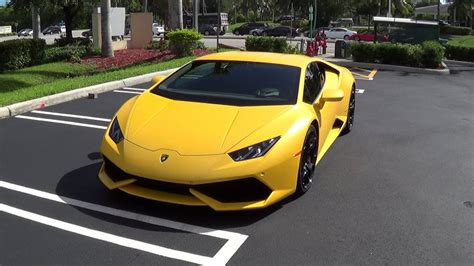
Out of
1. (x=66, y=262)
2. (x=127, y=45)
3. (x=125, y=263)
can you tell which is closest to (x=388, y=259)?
(x=125, y=263)

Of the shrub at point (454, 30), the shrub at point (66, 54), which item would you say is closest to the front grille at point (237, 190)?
the shrub at point (66, 54)

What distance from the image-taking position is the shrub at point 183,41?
1756cm

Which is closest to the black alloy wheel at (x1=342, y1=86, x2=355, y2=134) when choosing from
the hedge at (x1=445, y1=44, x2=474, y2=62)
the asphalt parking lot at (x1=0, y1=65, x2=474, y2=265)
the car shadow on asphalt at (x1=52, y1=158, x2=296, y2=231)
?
the asphalt parking lot at (x1=0, y1=65, x2=474, y2=265)

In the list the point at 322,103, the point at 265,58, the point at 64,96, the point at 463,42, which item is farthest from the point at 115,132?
the point at 463,42

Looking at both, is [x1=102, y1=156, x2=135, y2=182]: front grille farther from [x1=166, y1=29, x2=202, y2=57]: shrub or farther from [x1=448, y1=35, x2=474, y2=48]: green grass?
[x1=448, y1=35, x2=474, y2=48]: green grass

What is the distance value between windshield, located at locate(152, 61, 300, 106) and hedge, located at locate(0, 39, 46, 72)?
41.5 ft

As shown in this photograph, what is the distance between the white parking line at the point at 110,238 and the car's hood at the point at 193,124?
787 mm

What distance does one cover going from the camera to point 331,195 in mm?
4766

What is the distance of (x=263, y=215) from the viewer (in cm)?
422

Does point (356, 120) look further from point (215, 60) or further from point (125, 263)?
point (125, 263)

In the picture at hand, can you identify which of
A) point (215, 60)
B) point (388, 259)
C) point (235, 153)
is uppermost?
point (215, 60)

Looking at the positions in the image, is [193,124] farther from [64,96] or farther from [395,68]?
[395,68]

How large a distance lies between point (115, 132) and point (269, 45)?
15.8 metres

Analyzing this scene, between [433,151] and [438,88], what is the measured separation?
6.94 meters
